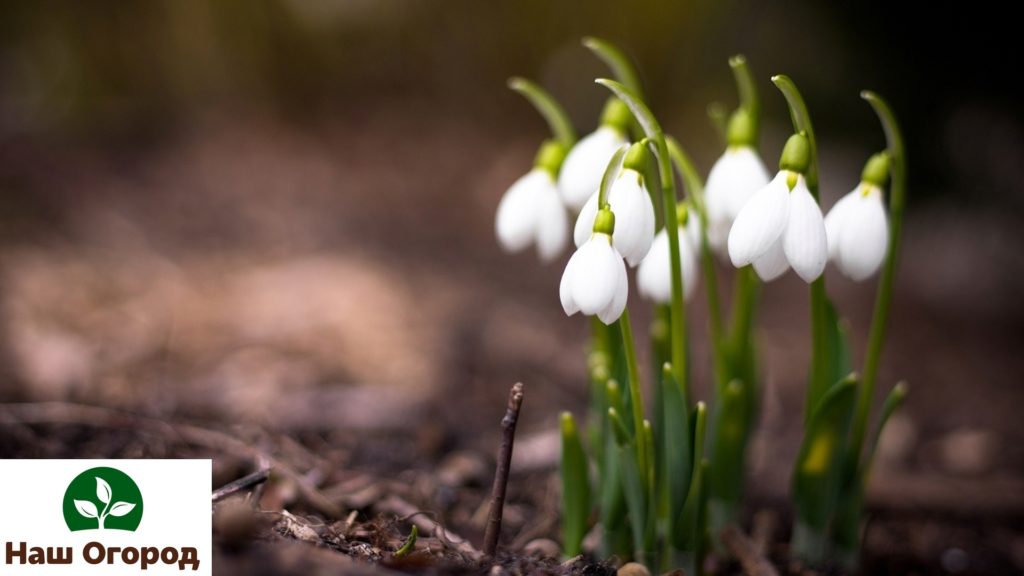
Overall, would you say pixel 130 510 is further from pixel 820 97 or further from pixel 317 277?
pixel 820 97

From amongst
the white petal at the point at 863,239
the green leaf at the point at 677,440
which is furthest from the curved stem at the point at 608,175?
the white petal at the point at 863,239

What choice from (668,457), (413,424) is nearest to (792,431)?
(413,424)

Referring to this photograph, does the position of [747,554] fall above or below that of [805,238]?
below

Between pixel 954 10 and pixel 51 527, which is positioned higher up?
pixel 954 10

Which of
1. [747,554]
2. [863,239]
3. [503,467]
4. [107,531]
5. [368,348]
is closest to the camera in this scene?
[107,531]

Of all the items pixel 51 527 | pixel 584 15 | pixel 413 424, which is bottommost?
pixel 51 527

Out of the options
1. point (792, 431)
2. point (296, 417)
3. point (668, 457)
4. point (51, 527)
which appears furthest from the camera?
point (792, 431)

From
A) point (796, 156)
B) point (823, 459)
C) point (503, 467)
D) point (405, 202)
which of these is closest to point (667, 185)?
point (796, 156)

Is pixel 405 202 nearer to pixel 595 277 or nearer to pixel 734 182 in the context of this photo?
pixel 734 182

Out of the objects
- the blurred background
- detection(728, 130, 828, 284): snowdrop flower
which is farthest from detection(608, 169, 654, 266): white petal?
the blurred background
